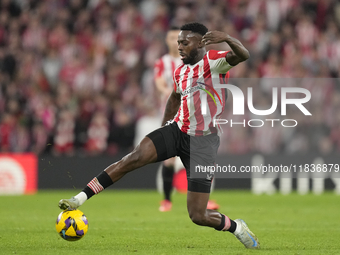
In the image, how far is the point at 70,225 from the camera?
18.3 feet

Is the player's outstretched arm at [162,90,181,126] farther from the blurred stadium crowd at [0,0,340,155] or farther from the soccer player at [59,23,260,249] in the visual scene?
the blurred stadium crowd at [0,0,340,155]

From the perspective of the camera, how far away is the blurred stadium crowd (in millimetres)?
14000

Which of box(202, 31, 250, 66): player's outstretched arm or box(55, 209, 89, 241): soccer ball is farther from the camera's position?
box(55, 209, 89, 241): soccer ball

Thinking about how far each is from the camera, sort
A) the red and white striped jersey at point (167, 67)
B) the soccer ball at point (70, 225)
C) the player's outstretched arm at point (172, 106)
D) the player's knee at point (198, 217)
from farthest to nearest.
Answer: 1. the red and white striped jersey at point (167, 67)
2. the player's outstretched arm at point (172, 106)
3. the player's knee at point (198, 217)
4. the soccer ball at point (70, 225)

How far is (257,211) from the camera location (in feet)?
32.0

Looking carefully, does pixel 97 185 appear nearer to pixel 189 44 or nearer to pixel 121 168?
pixel 121 168

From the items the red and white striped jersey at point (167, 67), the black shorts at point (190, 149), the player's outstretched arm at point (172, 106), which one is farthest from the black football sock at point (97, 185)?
the red and white striped jersey at point (167, 67)

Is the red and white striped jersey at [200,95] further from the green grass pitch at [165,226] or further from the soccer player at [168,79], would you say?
the soccer player at [168,79]

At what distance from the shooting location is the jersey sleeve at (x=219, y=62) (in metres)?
5.65

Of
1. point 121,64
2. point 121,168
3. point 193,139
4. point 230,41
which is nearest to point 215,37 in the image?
point 230,41

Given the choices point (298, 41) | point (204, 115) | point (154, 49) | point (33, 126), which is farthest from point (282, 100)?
point (204, 115)

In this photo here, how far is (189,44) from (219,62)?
0.40 meters

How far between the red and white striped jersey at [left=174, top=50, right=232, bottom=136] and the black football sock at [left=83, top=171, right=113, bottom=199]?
93 cm

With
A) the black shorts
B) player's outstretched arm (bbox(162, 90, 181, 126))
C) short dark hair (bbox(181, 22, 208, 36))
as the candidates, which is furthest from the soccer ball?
short dark hair (bbox(181, 22, 208, 36))
